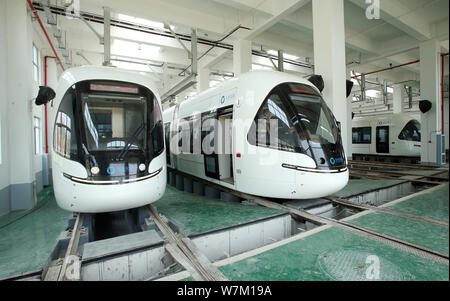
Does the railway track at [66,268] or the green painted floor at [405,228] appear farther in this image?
the green painted floor at [405,228]

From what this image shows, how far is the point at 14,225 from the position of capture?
5.07 meters

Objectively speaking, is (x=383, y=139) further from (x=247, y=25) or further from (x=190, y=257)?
(x=190, y=257)

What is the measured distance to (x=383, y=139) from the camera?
48.2 ft

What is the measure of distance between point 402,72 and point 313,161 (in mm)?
17423

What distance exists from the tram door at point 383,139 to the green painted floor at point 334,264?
533 inches

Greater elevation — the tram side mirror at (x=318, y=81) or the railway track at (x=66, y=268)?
the tram side mirror at (x=318, y=81)

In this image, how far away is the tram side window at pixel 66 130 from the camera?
4180 mm

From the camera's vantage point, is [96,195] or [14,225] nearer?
[96,195]

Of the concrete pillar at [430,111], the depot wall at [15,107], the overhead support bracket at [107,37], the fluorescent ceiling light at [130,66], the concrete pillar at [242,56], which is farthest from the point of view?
the fluorescent ceiling light at [130,66]

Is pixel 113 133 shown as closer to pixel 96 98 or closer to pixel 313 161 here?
pixel 96 98

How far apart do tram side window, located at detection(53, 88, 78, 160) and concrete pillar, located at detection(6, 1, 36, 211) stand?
2.81 m

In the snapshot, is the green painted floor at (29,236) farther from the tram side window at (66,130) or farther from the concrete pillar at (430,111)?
the concrete pillar at (430,111)

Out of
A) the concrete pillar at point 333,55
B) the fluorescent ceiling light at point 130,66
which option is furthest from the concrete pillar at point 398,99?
the fluorescent ceiling light at point 130,66
